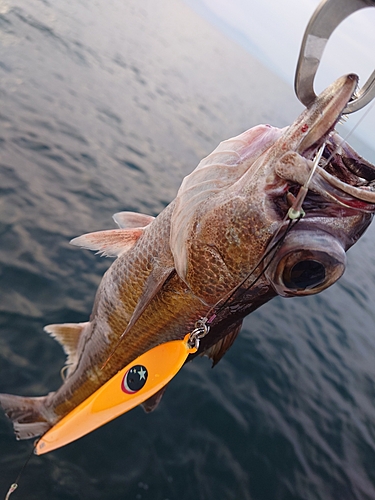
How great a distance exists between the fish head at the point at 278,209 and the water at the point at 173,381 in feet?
9.73

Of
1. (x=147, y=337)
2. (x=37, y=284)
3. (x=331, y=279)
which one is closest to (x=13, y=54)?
(x=37, y=284)

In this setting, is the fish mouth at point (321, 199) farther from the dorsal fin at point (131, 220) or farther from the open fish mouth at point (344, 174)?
the dorsal fin at point (131, 220)

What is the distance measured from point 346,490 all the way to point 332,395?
5.64 ft

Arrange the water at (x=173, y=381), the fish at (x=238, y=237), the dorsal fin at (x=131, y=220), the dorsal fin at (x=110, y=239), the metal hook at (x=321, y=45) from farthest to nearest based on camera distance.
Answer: the water at (x=173, y=381)
the dorsal fin at (x=131, y=220)
the dorsal fin at (x=110, y=239)
the fish at (x=238, y=237)
the metal hook at (x=321, y=45)

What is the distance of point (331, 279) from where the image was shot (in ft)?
5.42

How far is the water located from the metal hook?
4075 millimetres

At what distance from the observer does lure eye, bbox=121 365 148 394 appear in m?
2.58

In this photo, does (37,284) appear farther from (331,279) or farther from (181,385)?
(331,279)

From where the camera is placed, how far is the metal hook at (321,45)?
126 cm

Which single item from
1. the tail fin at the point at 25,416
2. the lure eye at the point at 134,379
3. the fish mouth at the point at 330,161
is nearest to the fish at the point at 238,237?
the fish mouth at the point at 330,161

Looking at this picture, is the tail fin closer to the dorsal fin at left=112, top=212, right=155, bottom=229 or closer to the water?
the water

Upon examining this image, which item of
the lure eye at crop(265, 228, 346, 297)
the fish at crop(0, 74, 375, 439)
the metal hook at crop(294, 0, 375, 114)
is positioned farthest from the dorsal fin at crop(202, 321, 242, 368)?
the metal hook at crop(294, 0, 375, 114)

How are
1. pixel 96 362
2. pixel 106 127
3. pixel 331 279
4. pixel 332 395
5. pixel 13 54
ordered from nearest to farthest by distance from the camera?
1. pixel 331 279
2. pixel 96 362
3. pixel 332 395
4. pixel 106 127
5. pixel 13 54

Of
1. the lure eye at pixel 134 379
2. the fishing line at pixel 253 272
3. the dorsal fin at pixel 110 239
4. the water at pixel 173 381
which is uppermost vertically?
the fishing line at pixel 253 272
